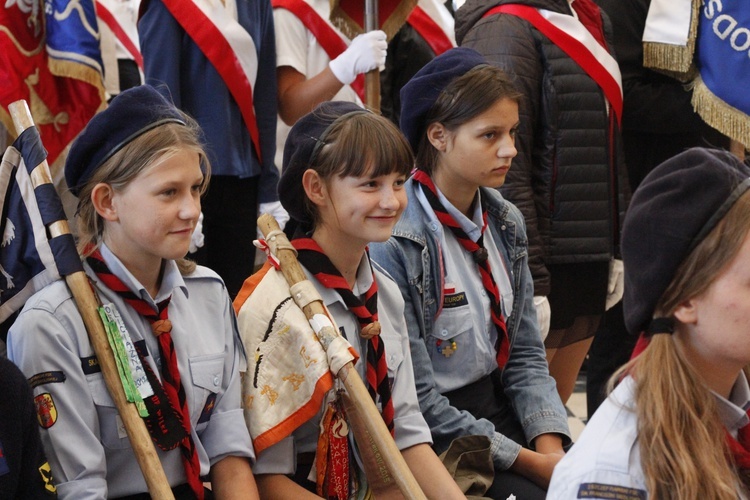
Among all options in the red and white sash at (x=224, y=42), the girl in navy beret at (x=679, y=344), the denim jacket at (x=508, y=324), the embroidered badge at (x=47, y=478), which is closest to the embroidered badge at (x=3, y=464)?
the embroidered badge at (x=47, y=478)

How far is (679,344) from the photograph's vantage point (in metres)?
1.49

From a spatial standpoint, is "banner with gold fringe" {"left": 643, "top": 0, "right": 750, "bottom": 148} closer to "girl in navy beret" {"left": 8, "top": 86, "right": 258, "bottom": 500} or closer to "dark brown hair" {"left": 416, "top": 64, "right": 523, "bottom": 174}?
"dark brown hair" {"left": 416, "top": 64, "right": 523, "bottom": 174}

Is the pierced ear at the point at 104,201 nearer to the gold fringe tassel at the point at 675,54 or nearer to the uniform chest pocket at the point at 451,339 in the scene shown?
the uniform chest pocket at the point at 451,339

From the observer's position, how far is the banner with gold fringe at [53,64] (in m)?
3.02

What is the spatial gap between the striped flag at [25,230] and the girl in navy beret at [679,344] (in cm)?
99

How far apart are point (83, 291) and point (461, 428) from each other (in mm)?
882

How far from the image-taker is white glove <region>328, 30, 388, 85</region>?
318 cm

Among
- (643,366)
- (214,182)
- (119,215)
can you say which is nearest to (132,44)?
(214,182)

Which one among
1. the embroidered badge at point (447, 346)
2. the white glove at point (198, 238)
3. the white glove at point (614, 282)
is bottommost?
the white glove at point (614, 282)

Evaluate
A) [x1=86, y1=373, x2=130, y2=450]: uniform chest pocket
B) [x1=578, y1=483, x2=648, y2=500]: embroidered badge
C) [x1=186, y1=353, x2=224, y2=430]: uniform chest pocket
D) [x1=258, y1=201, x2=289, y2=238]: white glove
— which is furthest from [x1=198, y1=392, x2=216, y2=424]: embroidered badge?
[x1=258, y1=201, x2=289, y2=238]: white glove

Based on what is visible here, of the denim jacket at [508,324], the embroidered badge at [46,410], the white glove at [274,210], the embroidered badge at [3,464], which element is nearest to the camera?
the embroidered badge at [3,464]

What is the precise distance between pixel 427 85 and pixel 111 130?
0.86 m

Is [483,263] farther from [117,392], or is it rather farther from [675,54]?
[675,54]

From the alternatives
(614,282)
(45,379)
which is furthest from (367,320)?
(614,282)
